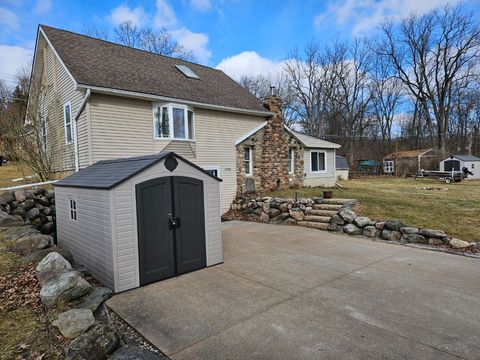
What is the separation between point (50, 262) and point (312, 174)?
14845 millimetres

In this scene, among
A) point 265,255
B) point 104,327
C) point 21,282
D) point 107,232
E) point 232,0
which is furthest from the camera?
point 232,0

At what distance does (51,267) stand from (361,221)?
7574 mm

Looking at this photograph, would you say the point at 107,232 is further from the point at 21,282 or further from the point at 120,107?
the point at 120,107

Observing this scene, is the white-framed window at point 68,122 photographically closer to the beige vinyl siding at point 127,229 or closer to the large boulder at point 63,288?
the beige vinyl siding at point 127,229

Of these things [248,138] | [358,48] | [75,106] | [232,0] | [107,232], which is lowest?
[107,232]

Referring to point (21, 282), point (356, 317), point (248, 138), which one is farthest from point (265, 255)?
point (248, 138)

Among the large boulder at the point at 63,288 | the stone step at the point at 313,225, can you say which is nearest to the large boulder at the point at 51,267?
the large boulder at the point at 63,288

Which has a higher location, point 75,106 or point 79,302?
point 75,106

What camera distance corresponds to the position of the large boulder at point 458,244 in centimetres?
680

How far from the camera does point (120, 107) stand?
1004 centimetres

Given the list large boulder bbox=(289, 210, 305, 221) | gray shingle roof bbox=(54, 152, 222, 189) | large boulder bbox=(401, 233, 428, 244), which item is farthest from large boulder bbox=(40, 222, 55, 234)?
large boulder bbox=(401, 233, 428, 244)

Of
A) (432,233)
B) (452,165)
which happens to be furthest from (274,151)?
(452,165)

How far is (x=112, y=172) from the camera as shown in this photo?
17.8 feet

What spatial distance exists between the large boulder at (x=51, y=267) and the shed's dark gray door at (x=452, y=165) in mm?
31862
